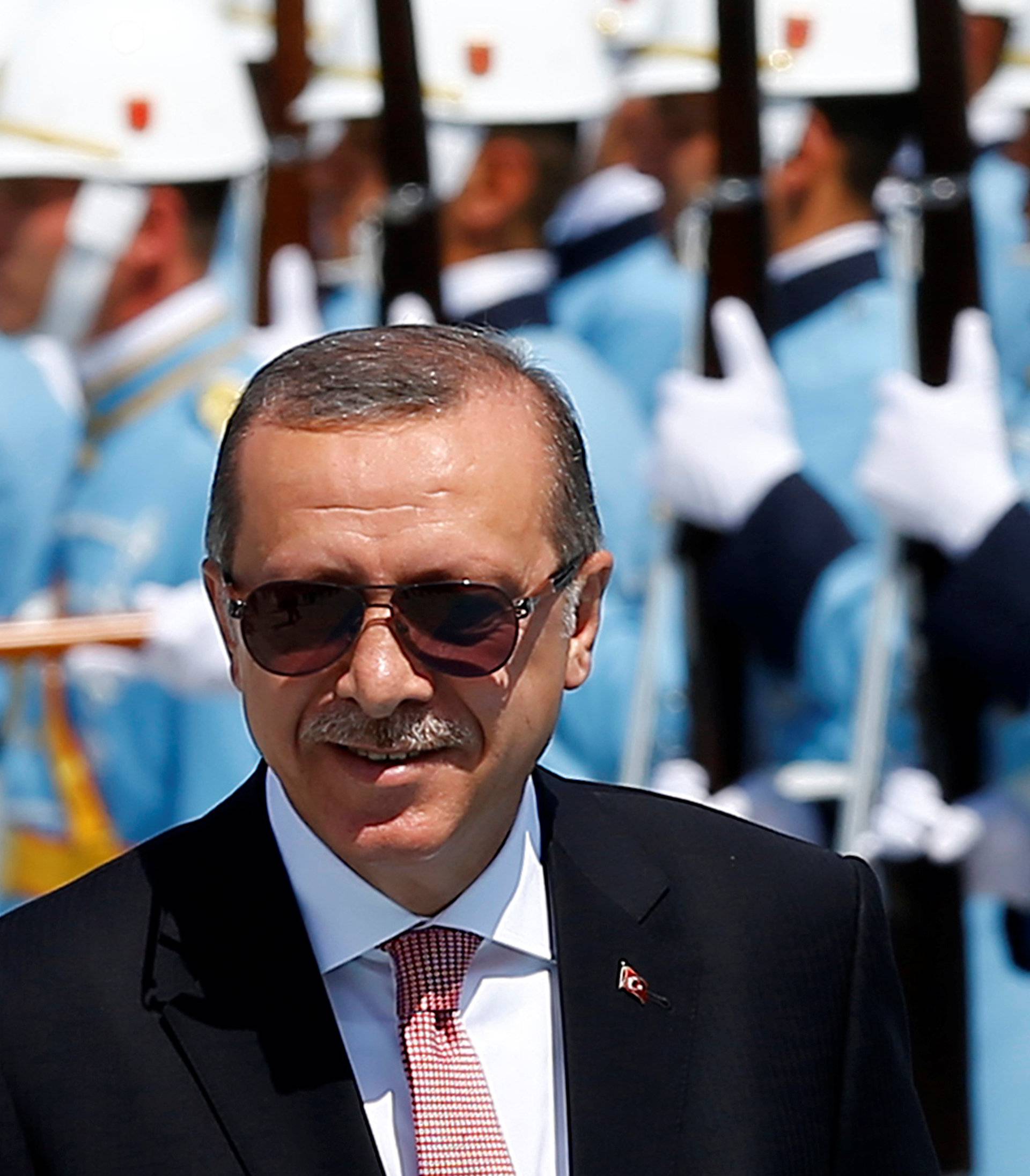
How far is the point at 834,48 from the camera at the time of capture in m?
5.21

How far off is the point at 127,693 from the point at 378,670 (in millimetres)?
3794

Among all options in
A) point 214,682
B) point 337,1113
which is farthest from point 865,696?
point 337,1113

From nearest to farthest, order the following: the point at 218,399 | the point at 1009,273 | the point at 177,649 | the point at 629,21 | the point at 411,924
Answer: the point at 411,924 → the point at 1009,273 → the point at 177,649 → the point at 218,399 → the point at 629,21

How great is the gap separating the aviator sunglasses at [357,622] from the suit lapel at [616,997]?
0.82ft

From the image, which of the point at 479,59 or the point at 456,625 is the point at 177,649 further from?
the point at 456,625

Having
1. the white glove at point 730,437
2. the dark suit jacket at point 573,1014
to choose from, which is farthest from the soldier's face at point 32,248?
the dark suit jacket at point 573,1014

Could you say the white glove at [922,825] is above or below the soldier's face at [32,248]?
below

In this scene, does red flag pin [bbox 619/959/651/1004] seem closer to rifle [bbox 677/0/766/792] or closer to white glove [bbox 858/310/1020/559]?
white glove [bbox 858/310/1020/559]

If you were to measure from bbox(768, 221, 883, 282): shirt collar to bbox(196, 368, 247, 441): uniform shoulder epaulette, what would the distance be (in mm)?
1134

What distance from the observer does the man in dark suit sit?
1760mm

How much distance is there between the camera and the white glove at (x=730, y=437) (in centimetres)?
497

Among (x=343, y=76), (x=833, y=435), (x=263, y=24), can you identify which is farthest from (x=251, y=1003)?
(x=263, y=24)

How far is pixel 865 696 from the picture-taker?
475 cm

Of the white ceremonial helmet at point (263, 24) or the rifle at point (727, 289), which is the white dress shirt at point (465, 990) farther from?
A: the white ceremonial helmet at point (263, 24)
